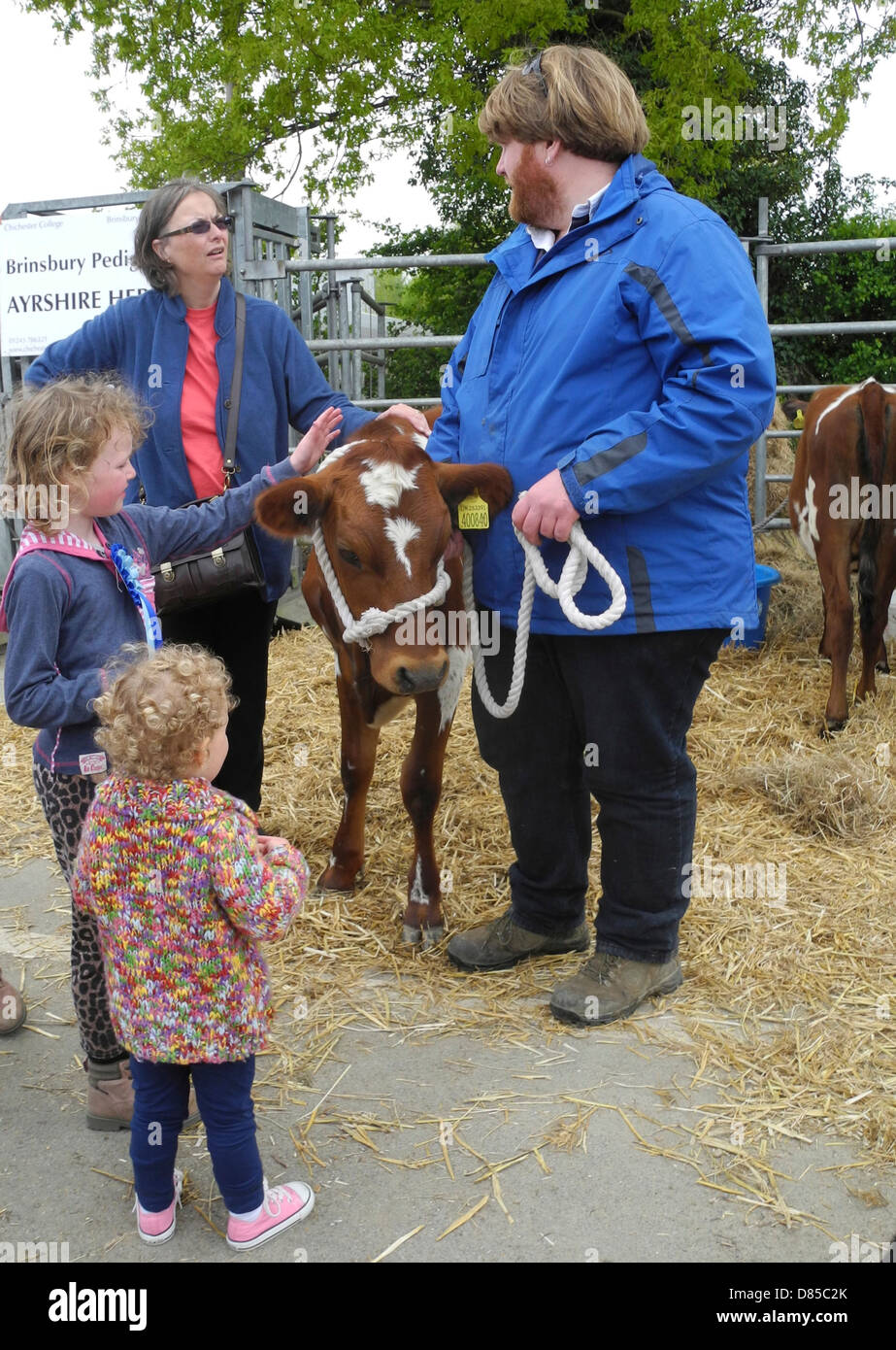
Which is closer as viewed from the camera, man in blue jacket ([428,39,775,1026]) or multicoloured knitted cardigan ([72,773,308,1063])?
multicoloured knitted cardigan ([72,773,308,1063])

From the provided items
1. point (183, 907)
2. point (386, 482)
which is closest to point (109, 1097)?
point (183, 907)

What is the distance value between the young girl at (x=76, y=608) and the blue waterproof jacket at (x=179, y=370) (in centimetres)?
87

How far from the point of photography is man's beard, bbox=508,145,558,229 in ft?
8.79

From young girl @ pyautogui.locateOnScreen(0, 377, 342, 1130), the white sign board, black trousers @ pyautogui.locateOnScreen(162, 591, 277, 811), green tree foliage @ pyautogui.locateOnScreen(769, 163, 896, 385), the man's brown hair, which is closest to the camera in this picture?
young girl @ pyautogui.locateOnScreen(0, 377, 342, 1130)

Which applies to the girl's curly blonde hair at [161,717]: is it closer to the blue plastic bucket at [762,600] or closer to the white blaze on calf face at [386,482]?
the white blaze on calf face at [386,482]

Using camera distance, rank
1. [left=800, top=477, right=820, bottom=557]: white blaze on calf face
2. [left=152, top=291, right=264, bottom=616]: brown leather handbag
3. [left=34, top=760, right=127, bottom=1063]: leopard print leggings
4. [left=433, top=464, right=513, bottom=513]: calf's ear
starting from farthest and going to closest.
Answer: [left=800, top=477, right=820, bottom=557]: white blaze on calf face, [left=152, top=291, right=264, bottom=616]: brown leather handbag, [left=433, top=464, right=513, bottom=513]: calf's ear, [left=34, top=760, right=127, bottom=1063]: leopard print leggings

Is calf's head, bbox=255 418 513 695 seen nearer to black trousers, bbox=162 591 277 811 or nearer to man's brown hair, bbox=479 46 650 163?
black trousers, bbox=162 591 277 811

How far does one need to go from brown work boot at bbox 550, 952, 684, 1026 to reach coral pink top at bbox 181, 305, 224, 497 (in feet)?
5.77

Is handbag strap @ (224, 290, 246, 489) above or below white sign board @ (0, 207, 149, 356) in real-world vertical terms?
below

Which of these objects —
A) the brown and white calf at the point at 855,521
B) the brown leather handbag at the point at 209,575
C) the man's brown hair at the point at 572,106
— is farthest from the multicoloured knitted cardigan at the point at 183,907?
the brown and white calf at the point at 855,521

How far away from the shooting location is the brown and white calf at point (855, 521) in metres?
5.59

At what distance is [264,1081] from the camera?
269 cm

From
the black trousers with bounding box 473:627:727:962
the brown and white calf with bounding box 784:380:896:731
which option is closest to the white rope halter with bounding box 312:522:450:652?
the black trousers with bounding box 473:627:727:962

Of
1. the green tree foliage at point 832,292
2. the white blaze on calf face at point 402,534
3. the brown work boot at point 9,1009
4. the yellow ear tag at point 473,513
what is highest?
the green tree foliage at point 832,292
